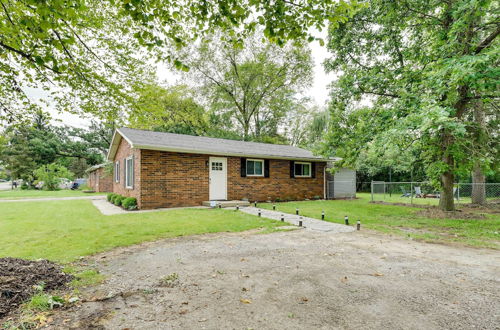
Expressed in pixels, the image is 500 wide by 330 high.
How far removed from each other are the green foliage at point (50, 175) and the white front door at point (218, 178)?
19932 mm

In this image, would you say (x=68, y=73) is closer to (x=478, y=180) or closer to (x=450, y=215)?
(x=450, y=215)

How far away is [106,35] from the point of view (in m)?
7.63

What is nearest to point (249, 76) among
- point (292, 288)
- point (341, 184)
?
point (341, 184)

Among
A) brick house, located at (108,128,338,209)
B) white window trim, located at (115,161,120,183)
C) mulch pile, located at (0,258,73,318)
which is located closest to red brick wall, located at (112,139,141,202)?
brick house, located at (108,128,338,209)

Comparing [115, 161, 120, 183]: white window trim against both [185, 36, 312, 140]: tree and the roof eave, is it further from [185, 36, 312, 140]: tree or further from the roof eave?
[185, 36, 312, 140]: tree

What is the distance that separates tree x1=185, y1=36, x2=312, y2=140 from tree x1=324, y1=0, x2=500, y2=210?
612 inches

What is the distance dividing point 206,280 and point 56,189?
1094 inches

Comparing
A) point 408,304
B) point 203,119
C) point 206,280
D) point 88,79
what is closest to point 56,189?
point 203,119

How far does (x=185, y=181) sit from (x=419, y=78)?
9.69 m

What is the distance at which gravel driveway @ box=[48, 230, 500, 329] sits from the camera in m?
2.43

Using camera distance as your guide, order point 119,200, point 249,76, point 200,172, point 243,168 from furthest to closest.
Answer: point 249,76, point 243,168, point 200,172, point 119,200

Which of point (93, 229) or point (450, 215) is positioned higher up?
point (93, 229)

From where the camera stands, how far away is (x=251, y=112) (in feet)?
93.0

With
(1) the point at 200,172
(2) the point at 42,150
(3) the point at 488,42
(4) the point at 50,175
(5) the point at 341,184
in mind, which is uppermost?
(3) the point at 488,42
